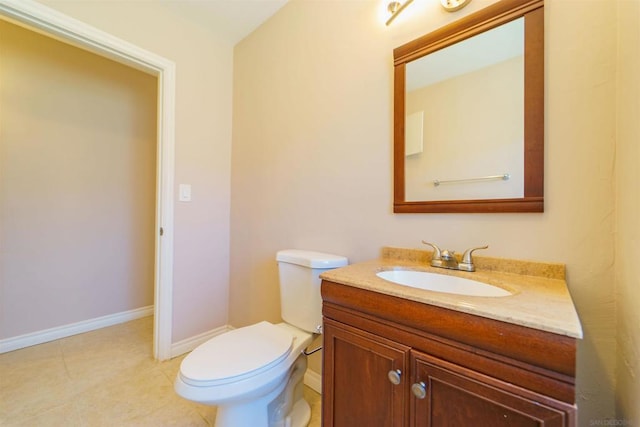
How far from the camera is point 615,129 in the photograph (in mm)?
764

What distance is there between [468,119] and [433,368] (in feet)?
3.00

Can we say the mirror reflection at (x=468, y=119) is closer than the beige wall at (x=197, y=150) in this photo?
Yes

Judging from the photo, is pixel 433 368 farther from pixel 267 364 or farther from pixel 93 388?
pixel 93 388

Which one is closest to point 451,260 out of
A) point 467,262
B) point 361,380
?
point 467,262

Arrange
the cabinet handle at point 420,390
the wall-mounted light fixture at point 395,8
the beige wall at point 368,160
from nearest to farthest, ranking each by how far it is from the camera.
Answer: the cabinet handle at point 420,390
the beige wall at point 368,160
the wall-mounted light fixture at point 395,8

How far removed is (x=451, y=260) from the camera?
0.99m

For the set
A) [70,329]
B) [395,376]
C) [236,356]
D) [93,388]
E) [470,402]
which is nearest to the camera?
[470,402]

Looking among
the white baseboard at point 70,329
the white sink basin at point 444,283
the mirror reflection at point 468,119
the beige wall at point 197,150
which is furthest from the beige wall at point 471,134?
the white baseboard at point 70,329

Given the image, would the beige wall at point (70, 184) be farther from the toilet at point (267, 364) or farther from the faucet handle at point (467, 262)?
the faucet handle at point (467, 262)

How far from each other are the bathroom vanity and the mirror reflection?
1.08 feet

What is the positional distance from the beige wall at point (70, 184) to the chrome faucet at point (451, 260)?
8.56ft

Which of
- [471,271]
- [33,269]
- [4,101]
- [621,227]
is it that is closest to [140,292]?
[33,269]

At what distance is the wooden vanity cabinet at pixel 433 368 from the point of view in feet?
1.73

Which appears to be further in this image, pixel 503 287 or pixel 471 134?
pixel 471 134
